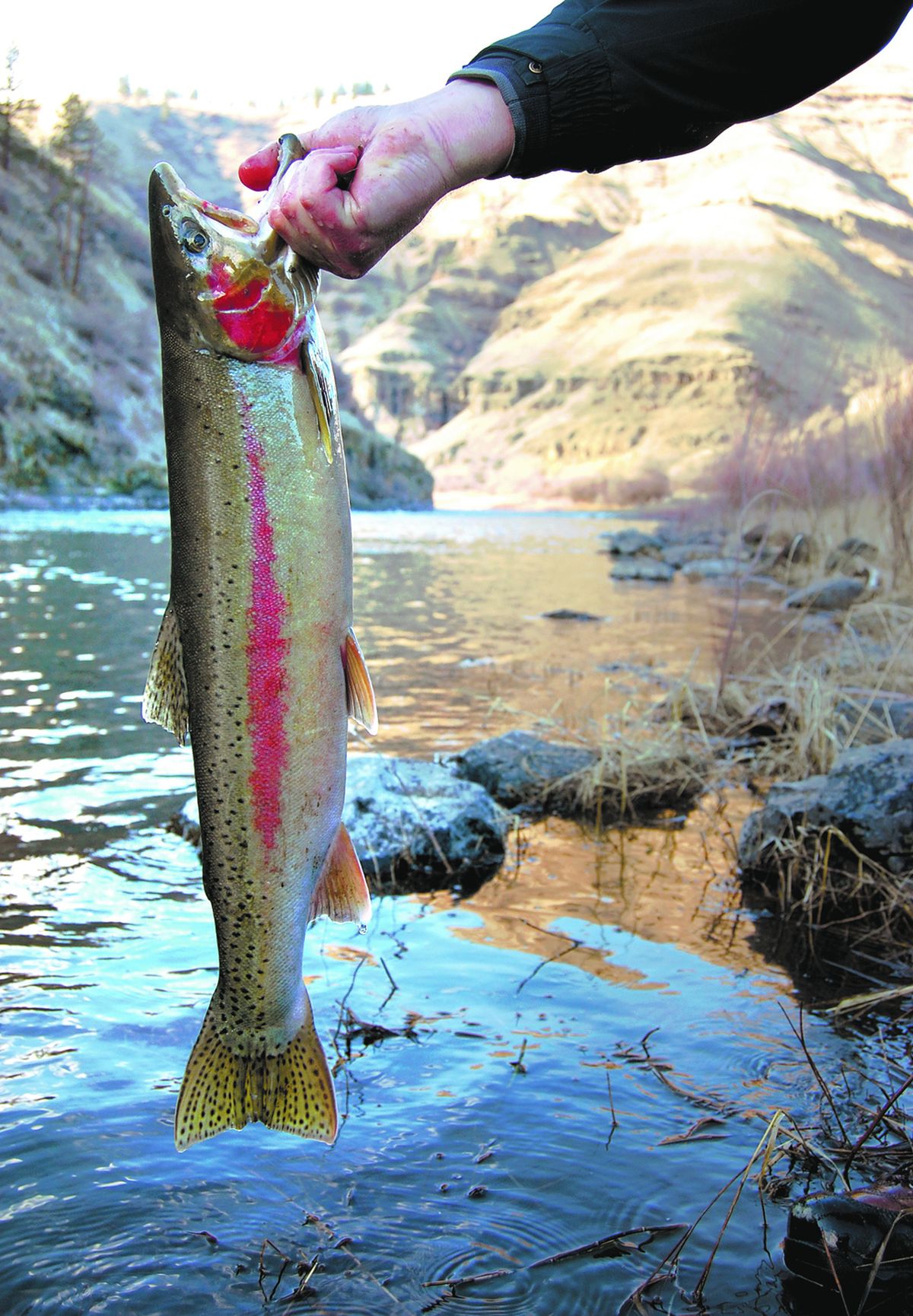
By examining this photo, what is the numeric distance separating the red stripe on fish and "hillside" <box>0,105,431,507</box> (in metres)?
50.2

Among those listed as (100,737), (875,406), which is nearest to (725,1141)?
(100,737)

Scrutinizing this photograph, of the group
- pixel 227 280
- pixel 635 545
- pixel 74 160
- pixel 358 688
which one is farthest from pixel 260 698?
pixel 74 160

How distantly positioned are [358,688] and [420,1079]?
69.7 inches

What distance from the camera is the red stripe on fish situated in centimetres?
239

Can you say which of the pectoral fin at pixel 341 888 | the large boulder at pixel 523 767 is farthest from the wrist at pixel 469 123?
the large boulder at pixel 523 767

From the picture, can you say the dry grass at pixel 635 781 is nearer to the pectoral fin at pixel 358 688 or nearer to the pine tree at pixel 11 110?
the pectoral fin at pixel 358 688

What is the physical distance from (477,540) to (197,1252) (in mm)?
44727

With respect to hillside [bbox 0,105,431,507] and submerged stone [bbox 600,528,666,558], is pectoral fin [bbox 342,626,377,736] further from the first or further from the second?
hillside [bbox 0,105,431,507]

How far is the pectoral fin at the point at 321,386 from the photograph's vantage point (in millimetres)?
2363

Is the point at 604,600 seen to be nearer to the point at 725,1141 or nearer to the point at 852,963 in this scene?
the point at 852,963

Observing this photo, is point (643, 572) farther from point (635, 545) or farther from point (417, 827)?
point (417, 827)

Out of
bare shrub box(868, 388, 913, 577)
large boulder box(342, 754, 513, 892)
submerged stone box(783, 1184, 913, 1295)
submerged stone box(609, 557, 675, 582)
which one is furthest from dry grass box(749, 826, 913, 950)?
submerged stone box(609, 557, 675, 582)

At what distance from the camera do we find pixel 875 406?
1320 centimetres

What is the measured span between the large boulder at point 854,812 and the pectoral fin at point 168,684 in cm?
357
